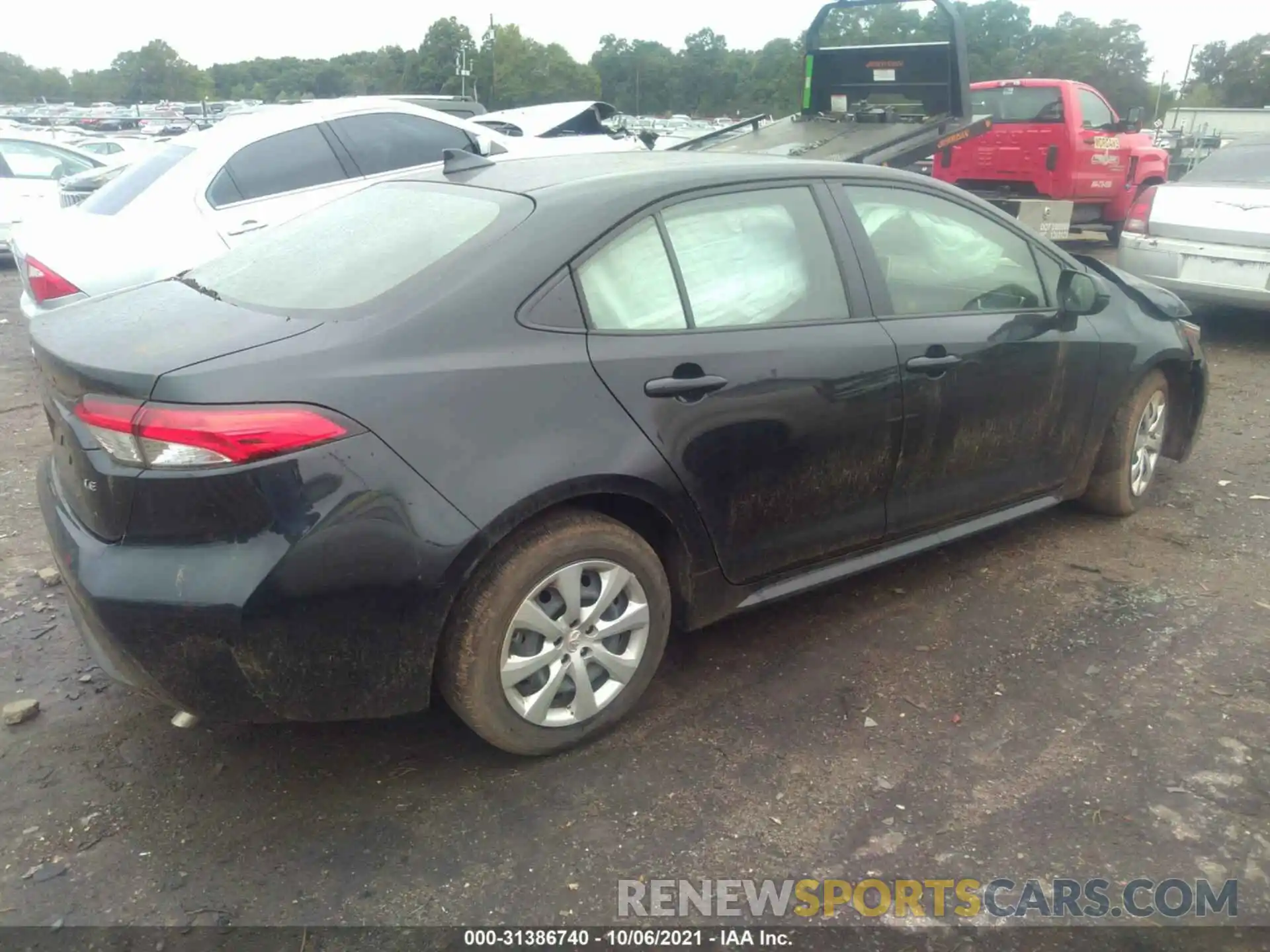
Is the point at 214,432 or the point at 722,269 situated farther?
the point at 722,269

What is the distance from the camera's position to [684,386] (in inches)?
112

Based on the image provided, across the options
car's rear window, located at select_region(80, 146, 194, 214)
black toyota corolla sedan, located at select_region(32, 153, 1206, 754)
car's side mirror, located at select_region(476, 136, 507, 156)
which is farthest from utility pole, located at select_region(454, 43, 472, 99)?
black toyota corolla sedan, located at select_region(32, 153, 1206, 754)

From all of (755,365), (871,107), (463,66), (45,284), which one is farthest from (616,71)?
(755,365)

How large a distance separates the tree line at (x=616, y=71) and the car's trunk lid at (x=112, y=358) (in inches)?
1257

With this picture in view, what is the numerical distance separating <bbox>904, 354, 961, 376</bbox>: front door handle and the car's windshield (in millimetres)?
8612

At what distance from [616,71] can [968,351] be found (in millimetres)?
71738

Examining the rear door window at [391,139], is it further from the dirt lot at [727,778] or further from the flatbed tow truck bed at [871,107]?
the dirt lot at [727,778]

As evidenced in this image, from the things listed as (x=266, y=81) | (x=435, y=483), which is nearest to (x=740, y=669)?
(x=435, y=483)

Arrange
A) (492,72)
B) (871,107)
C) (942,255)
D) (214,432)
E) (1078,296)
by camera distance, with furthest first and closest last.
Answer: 1. (492,72)
2. (871,107)
3. (1078,296)
4. (942,255)
5. (214,432)

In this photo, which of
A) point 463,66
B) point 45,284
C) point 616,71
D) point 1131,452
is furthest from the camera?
point 616,71

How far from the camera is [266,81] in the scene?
217ft

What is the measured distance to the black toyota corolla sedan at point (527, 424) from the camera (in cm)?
233

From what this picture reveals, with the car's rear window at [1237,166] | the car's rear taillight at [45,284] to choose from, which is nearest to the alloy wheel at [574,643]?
the car's rear taillight at [45,284]

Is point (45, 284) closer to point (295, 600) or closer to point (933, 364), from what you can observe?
point (295, 600)
